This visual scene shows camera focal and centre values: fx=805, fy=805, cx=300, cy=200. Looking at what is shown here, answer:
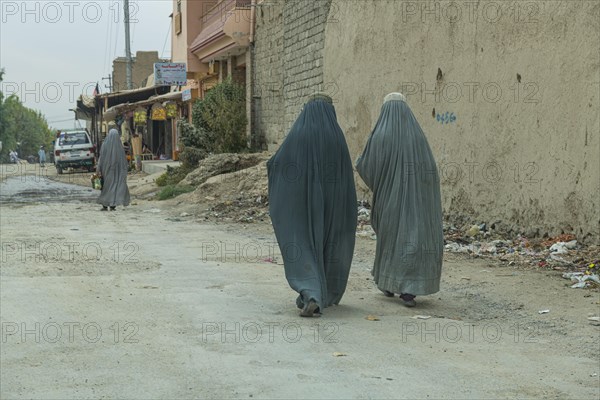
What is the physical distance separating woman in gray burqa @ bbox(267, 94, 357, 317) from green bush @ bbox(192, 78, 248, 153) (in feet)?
47.3

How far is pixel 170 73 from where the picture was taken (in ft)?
89.8

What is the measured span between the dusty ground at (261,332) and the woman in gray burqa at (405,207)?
0.27m

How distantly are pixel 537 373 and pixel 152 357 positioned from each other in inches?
87.4

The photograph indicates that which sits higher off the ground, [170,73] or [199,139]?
[170,73]

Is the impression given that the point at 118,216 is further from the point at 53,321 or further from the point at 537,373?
the point at 537,373

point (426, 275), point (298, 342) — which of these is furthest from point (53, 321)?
point (426, 275)

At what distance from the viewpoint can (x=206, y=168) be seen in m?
17.9

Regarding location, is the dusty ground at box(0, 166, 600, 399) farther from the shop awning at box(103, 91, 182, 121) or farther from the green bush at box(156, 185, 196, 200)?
the shop awning at box(103, 91, 182, 121)

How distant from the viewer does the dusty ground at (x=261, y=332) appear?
13.9ft

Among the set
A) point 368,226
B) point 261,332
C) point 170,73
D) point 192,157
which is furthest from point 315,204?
point 170,73

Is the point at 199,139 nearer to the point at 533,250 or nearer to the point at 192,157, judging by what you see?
the point at 192,157

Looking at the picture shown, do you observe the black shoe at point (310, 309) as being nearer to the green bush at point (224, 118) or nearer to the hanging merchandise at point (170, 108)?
the green bush at point (224, 118)

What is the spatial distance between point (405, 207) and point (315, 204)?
2.60 feet

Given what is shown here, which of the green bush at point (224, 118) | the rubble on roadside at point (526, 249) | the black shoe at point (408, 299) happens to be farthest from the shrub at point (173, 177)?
the black shoe at point (408, 299)
